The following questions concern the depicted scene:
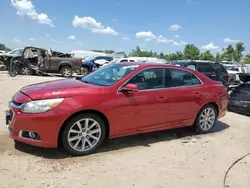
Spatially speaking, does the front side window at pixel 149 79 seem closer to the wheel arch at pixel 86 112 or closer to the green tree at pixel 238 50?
the wheel arch at pixel 86 112

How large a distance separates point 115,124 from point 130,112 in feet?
1.11

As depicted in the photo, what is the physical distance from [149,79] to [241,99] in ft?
18.1

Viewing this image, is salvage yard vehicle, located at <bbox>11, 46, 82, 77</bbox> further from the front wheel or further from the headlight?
the headlight

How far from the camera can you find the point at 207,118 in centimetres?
602

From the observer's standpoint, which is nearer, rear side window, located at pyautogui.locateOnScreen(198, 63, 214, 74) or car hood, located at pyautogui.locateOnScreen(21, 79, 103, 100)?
car hood, located at pyautogui.locateOnScreen(21, 79, 103, 100)

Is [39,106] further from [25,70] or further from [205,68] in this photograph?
[25,70]

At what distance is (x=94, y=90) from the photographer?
440cm

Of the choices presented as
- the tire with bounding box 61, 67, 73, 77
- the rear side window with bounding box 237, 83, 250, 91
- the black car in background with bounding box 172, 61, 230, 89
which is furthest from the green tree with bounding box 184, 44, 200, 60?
the rear side window with bounding box 237, 83, 250, 91

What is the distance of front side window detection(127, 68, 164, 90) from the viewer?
16.1 ft

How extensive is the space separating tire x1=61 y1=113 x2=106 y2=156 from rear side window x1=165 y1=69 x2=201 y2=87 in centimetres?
169

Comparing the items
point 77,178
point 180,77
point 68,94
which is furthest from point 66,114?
point 180,77

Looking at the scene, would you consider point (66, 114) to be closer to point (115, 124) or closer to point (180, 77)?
point (115, 124)

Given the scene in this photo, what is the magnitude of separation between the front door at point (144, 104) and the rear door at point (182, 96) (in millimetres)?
162

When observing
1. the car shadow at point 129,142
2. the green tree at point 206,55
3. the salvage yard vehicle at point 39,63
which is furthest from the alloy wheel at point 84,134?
the green tree at point 206,55
